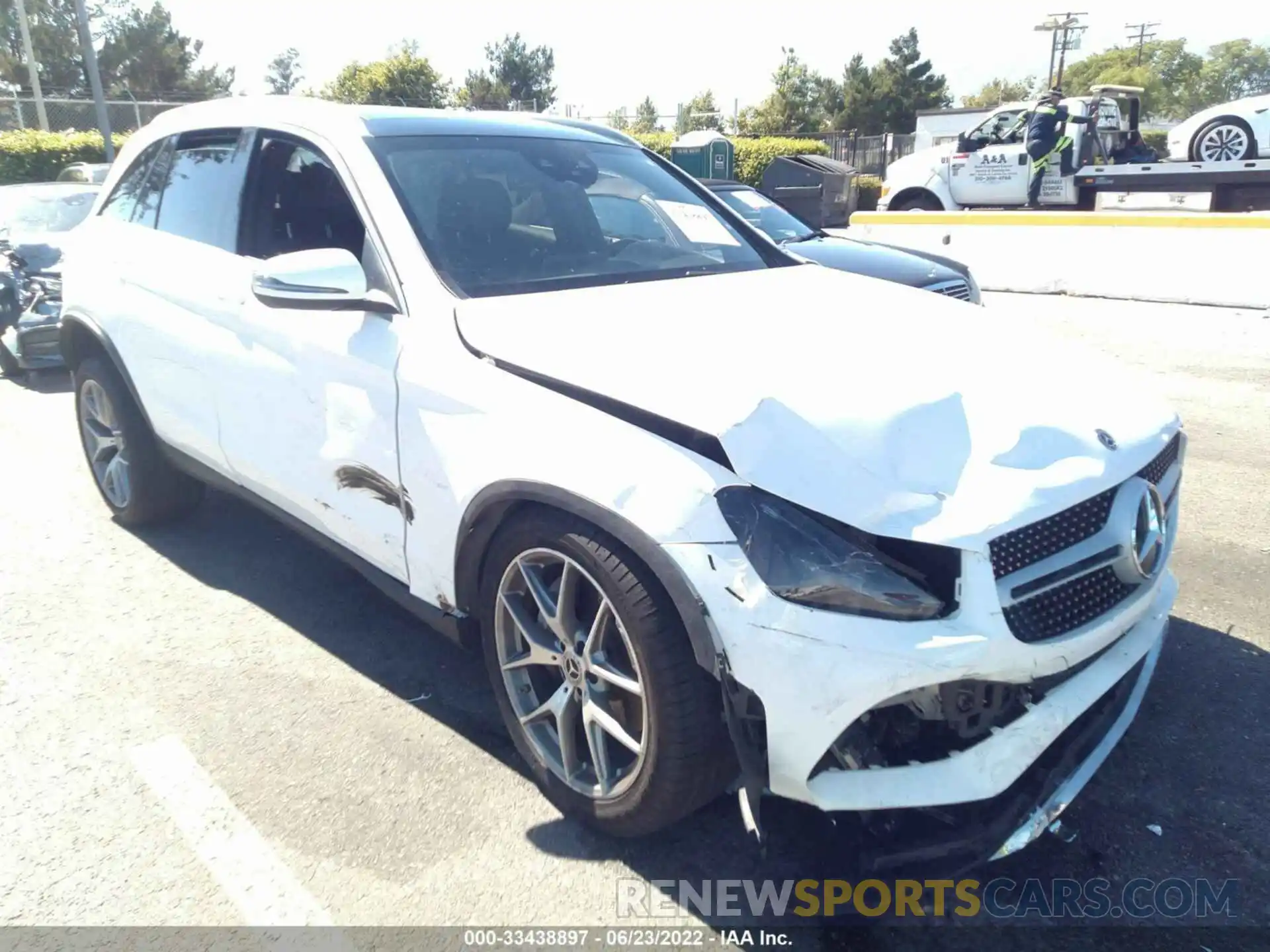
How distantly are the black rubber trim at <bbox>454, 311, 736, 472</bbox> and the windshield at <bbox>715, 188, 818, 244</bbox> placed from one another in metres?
6.44

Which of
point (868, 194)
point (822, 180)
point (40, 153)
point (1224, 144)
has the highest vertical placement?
point (40, 153)

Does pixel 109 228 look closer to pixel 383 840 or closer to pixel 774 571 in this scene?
pixel 383 840

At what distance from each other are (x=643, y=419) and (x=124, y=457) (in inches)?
134

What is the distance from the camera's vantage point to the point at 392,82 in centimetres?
5134

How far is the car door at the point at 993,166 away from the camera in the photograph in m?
16.9

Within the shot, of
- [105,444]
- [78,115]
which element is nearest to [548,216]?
[105,444]

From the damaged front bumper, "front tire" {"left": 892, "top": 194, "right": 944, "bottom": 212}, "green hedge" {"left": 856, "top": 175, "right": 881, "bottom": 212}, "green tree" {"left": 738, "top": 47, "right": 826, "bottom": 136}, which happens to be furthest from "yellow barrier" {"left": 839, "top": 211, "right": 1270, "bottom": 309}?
"green tree" {"left": 738, "top": 47, "right": 826, "bottom": 136}

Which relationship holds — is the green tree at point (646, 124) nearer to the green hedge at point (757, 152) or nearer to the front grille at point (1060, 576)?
the green hedge at point (757, 152)

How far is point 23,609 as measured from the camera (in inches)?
162

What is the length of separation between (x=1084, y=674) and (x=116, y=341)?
4196 millimetres

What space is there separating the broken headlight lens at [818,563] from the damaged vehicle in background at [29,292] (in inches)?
299

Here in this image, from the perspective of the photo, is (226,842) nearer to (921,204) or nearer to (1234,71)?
(921,204)

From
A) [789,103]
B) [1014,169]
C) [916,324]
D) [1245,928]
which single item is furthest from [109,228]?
[789,103]

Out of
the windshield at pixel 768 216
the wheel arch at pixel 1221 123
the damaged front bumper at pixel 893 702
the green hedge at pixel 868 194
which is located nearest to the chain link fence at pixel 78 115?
the green hedge at pixel 868 194
